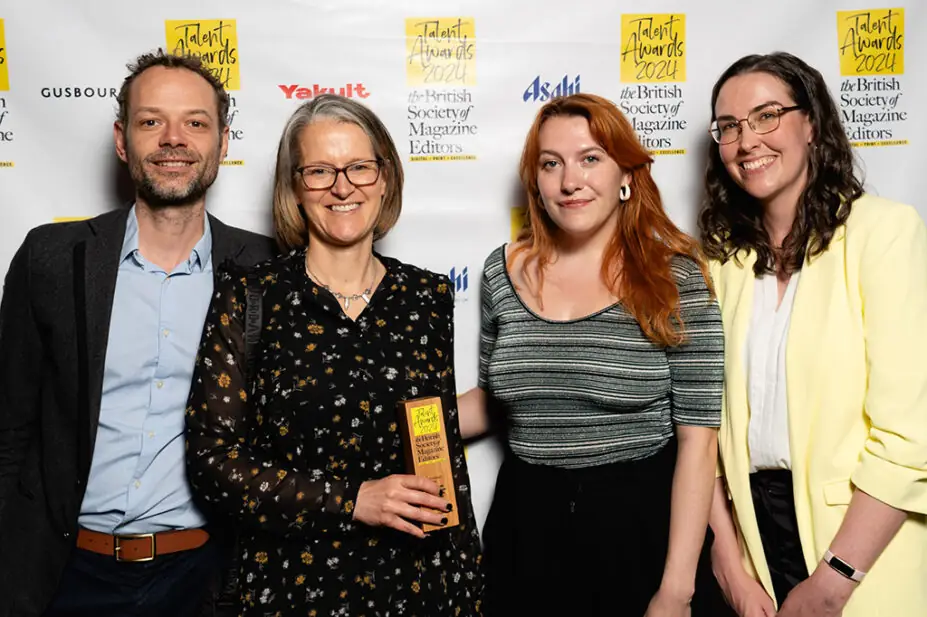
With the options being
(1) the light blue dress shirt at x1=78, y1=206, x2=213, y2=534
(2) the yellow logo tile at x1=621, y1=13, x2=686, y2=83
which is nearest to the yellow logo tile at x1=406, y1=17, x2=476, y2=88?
(2) the yellow logo tile at x1=621, y1=13, x2=686, y2=83

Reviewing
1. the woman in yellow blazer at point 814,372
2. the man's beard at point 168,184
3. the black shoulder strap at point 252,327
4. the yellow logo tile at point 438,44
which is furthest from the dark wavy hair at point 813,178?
the man's beard at point 168,184

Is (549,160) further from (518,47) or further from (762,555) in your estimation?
(762,555)

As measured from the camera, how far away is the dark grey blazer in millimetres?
1613

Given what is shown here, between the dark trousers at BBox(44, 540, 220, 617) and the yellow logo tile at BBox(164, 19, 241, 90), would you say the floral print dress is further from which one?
the yellow logo tile at BBox(164, 19, 241, 90)

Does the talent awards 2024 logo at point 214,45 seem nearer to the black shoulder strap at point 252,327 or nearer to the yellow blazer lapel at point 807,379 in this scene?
the black shoulder strap at point 252,327

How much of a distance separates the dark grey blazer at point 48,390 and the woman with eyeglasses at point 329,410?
30 cm

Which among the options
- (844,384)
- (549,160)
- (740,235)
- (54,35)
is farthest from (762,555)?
(54,35)

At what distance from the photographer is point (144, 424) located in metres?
1.62

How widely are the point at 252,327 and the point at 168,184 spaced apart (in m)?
0.41

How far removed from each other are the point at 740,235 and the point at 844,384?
0.38 metres

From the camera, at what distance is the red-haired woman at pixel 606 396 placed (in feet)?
5.06

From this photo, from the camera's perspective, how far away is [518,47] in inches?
80.0

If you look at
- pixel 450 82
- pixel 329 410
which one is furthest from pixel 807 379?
pixel 450 82

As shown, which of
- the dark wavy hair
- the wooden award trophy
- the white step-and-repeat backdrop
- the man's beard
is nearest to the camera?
the wooden award trophy
